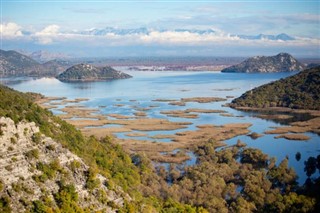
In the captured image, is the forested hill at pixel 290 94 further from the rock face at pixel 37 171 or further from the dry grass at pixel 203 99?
the rock face at pixel 37 171

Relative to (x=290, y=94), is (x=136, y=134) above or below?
below

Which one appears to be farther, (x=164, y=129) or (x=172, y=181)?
(x=164, y=129)

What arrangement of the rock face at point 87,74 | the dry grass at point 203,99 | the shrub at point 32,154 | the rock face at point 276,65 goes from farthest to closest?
1. the rock face at point 276,65
2. the rock face at point 87,74
3. the dry grass at point 203,99
4. the shrub at point 32,154

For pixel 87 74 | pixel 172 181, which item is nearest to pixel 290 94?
pixel 172 181

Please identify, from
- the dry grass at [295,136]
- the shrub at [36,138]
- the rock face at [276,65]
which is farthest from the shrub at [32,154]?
the rock face at [276,65]

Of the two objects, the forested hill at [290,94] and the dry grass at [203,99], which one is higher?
the forested hill at [290,94]

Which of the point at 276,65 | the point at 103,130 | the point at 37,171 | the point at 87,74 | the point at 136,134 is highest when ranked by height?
the point at 276,65

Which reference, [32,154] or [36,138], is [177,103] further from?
[32,154]
